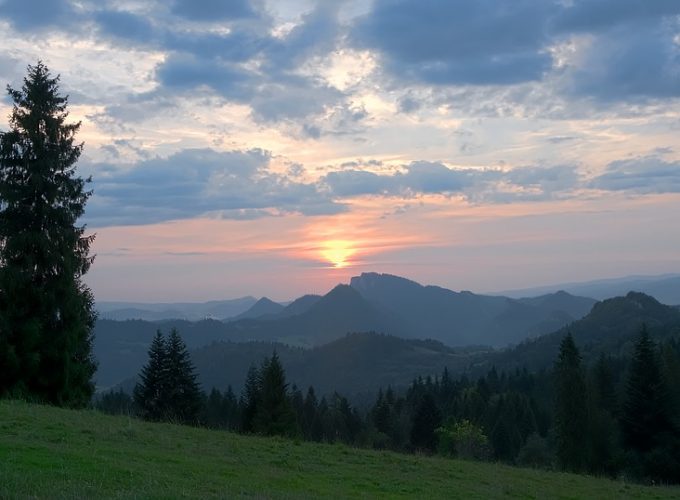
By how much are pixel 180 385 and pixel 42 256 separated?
2861 cm

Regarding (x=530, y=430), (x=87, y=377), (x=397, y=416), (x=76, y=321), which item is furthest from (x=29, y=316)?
(x=397, y=416)

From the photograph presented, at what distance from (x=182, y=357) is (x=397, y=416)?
59776 mm

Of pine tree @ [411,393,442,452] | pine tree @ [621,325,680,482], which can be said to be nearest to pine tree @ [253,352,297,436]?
pine tree @ [621,325,680,482]

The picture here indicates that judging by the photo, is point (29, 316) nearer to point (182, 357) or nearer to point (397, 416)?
point (182, 357)

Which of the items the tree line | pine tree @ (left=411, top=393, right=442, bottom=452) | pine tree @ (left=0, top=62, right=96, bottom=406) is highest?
pine tree @ (left=0, top=62, right=96, bottom=406)

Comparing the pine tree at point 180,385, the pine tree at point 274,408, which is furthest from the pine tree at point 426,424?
the pine tree at point 180,385

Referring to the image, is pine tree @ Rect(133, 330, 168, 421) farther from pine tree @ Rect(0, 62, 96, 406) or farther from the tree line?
pine tree @ Rect(0, 62, 96, 406)

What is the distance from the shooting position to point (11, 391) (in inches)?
976

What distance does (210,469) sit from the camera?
1353cm

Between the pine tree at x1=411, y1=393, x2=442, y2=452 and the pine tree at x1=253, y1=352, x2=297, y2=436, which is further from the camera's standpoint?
the pine tree at x1=411, y1=393, x2=442, y2=452

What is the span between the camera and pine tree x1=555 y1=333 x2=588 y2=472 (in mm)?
55625

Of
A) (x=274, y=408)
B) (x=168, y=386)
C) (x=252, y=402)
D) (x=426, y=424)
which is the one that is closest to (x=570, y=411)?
(x=426, y=424)

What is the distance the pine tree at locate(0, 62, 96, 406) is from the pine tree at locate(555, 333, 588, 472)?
42926 millimetres

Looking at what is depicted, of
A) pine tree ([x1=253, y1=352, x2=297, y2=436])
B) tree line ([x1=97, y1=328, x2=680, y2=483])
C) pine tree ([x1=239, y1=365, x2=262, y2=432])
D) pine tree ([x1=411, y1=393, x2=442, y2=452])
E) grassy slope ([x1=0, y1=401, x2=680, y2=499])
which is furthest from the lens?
pine tree ([x1=411, y1=393, x2=442, y2=452])
